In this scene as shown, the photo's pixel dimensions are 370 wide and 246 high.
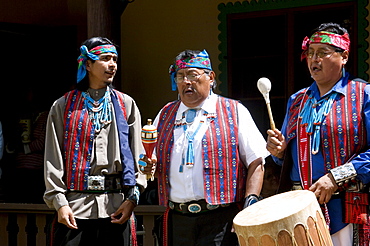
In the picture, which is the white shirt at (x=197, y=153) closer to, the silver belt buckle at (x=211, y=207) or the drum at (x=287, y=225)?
the silver belt buckle at (x=211, y=207)

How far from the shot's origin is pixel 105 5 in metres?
6.22

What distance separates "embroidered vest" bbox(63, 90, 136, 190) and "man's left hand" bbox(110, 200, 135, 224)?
0.14 m

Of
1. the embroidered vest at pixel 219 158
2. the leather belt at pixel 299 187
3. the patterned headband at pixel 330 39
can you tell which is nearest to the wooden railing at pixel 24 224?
the embroidered vest at pixel 219 158

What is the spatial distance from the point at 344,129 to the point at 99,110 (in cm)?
160

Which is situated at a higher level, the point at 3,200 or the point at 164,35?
the point at 164,35

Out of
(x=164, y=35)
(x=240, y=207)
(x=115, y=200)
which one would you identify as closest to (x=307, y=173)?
(x=240, y=207)

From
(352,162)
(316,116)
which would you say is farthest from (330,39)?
(352,162)

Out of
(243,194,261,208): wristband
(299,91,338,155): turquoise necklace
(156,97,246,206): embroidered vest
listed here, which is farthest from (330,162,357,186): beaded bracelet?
(156,97,246,206): embroidered vest

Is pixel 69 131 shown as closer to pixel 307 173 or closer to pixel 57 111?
pixel 57 111

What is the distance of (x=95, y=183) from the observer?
4.58 m

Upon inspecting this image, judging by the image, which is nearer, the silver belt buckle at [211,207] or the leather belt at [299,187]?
the leather belt at [299,187]

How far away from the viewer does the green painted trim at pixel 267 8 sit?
672 centimetres

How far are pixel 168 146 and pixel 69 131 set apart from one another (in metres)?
0.68

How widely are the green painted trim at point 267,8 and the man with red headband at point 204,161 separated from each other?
2.61 meters
